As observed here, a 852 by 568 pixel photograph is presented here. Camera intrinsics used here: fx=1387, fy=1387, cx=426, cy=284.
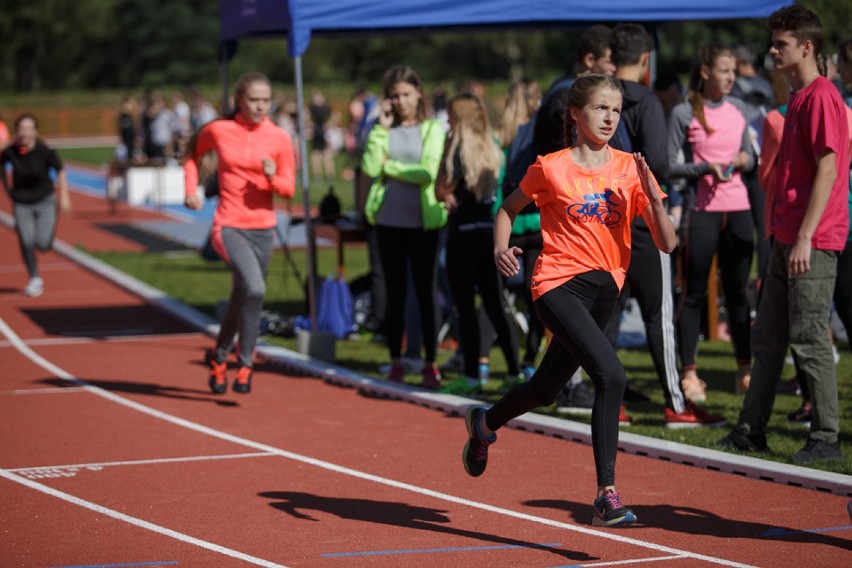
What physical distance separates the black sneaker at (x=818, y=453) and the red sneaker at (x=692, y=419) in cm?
111

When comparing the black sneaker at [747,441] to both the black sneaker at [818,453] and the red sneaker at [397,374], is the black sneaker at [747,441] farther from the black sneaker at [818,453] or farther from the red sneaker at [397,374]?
the red sneaker at [397,374]

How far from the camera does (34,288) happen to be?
16.4 meters

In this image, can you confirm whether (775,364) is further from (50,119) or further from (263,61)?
(263,61)

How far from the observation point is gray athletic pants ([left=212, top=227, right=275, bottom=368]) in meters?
9.70

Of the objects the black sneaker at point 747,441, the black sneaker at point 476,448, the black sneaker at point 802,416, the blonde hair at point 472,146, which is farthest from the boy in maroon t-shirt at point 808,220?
the blonde hair at point 472,146

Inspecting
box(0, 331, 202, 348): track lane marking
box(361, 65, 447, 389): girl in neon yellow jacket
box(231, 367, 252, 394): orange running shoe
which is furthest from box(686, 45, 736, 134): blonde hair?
box(0, 331, 202, 348): track lane marking

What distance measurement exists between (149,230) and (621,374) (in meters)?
19.6

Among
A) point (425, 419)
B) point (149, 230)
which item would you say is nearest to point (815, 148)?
point (425, 419)

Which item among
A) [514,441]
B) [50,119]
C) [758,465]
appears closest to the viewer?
[758,465]

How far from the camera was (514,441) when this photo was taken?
8.34 meters

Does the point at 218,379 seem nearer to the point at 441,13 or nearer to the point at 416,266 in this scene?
the point at 416,266

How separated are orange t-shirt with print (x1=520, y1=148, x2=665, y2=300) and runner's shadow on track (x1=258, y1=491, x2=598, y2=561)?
1.09m

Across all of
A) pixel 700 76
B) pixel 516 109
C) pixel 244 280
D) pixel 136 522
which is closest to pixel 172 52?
pixel 516 109

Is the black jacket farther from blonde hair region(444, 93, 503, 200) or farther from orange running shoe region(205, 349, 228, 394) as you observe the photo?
orange running shoe region(205, 349, 228, 394)
